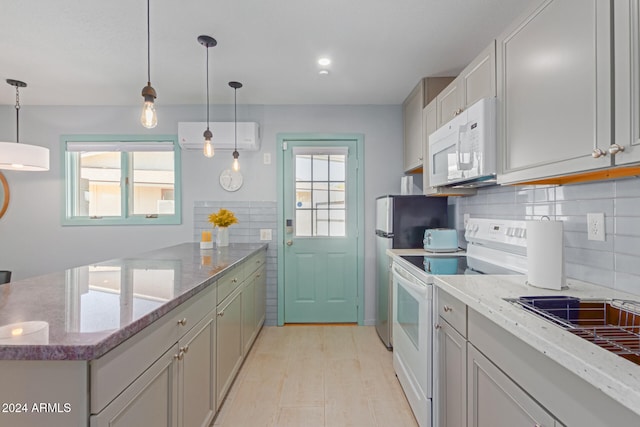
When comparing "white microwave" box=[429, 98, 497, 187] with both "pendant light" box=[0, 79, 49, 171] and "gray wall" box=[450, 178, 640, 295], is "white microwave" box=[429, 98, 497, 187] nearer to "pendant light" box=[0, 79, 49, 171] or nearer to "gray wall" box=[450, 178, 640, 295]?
"gray wall" box=[450, 178, 640, 295]

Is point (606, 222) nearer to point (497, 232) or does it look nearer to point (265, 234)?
point (497, 232)

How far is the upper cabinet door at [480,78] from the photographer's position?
5.40 ft

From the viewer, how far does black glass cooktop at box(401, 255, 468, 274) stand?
1.77 metres

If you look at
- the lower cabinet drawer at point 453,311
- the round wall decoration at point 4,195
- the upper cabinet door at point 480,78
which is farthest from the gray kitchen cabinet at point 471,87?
the round wall decoration at point 4,195

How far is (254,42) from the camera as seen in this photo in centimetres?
223

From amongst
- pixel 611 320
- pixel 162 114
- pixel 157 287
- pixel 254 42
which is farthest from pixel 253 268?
pixel 611 320

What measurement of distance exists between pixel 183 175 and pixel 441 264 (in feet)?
9.42

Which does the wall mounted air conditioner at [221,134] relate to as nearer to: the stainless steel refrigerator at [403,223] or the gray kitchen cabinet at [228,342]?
the stainless steel refrigerator at [403,223]

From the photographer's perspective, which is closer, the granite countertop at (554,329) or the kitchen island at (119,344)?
the granite countertop at (554,329)

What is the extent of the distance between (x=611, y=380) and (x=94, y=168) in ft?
14.6

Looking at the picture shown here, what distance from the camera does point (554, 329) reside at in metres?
0.88

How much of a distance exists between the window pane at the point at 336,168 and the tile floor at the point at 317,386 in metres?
1.67

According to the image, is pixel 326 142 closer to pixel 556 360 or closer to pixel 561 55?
pixel 561 55

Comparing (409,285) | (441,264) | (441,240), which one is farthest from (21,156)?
(441,240)
